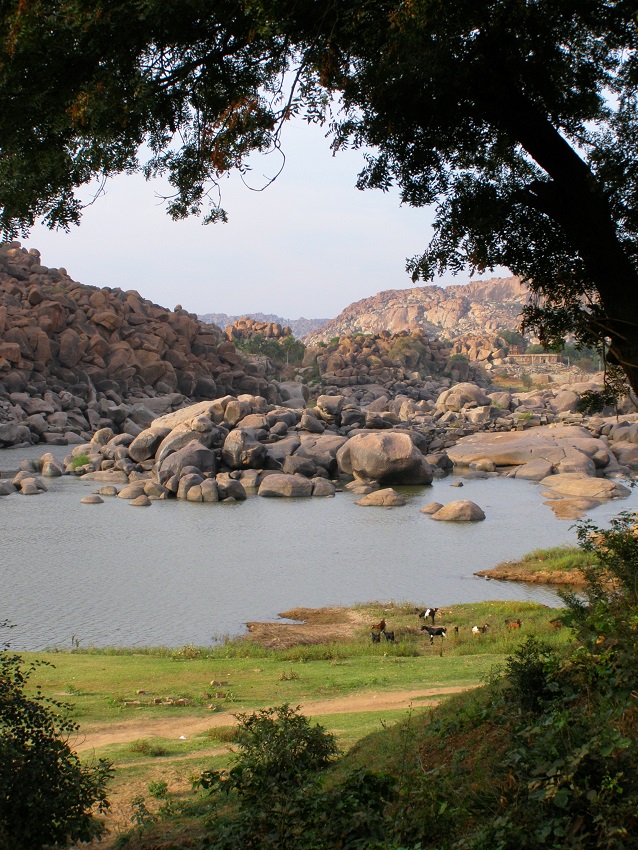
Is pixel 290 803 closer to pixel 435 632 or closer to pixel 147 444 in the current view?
pixel 435 632

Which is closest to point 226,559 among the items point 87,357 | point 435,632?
point 435,632

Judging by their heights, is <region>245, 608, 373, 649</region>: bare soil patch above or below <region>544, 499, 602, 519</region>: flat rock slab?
below

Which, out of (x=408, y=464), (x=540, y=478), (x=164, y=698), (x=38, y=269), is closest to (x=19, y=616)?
(x=164, y=698)

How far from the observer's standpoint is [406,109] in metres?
A: 8.16

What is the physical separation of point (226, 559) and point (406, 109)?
19.9 m

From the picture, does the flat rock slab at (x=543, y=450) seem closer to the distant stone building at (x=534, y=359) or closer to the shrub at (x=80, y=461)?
the shrub at (x=80, y=461)

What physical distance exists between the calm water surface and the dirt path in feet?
22.4

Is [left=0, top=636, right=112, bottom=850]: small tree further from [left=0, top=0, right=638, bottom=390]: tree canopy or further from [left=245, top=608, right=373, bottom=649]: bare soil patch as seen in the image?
[left=245, top=608, right=373, bottom=649]: bare soil patch

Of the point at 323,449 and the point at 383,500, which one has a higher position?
the point at 323,449

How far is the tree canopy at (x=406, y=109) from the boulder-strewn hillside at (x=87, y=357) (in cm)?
4946

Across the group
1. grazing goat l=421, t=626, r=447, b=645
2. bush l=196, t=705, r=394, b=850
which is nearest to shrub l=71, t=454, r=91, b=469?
grazing goat l=421, t=626, r=447, b=645

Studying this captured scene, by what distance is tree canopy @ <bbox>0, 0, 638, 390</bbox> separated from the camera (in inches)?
275

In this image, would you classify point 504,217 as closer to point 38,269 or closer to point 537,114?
point 537,114

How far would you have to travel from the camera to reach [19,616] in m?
19.3
